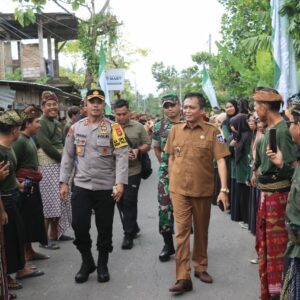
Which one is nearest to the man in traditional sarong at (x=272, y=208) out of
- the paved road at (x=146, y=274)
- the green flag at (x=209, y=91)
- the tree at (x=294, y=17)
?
the paved road at (x=146, y=274)

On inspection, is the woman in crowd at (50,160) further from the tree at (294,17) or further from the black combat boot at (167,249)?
the tree at (294,17)

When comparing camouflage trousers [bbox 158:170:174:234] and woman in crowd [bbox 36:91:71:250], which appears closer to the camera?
camouflage trousers [bbox 158:170:174:234]

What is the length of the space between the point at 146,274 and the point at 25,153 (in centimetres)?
193

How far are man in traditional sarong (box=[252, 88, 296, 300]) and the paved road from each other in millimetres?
515

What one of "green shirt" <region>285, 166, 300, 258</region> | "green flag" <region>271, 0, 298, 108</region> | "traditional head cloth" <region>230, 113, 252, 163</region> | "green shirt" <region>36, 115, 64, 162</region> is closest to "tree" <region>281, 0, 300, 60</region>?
"green flag" <region>271, 0, 298, 108</region>

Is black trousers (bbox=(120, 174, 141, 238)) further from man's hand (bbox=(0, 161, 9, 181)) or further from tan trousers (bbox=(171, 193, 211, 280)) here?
man's hand (bbox=(0, 161, 9, 181))

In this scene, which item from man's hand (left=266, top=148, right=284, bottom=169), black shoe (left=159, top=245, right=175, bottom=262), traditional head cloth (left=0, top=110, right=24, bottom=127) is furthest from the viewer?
black shoe (left=159, top=245, right=175, bottom=262)

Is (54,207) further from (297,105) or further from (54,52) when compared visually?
(54,52)

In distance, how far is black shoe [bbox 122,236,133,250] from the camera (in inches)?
236

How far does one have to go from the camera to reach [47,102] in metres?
6.15

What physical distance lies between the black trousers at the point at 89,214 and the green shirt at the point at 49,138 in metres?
1.51

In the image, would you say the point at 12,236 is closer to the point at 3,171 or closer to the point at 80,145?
the point at 3,171

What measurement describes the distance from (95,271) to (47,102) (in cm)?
239

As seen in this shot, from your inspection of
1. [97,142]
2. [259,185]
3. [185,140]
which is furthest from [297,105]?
[97,142]
